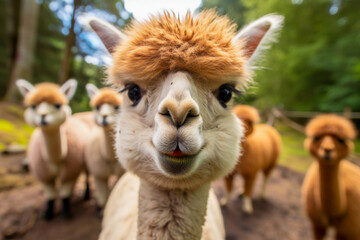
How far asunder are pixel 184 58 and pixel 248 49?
1.97 feet

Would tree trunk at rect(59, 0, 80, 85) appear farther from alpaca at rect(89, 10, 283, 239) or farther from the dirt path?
alpaca at rect(89, 10, 283, 239)

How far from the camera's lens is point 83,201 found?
388 cm

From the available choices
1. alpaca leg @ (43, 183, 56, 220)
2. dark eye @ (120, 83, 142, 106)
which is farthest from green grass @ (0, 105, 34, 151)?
dark eye @ (120, 83, 142, 106)

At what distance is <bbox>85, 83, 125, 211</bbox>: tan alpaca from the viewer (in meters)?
2.90

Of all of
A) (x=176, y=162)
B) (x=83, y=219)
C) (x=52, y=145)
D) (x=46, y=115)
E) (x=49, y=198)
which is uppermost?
(x=176, y=162)

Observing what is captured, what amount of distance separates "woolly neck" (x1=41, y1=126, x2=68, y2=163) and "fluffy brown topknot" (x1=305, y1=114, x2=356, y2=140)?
386cm

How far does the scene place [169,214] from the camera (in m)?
1.04

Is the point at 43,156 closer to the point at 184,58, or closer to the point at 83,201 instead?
the point at 83,201

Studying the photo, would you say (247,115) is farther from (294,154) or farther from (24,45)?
(24,45)

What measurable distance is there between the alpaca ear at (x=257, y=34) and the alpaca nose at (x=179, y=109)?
734mm

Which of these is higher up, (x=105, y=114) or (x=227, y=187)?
(x=105, y=114)

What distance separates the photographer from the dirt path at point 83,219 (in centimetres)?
289

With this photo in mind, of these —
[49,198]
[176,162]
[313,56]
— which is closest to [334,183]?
[176,162]

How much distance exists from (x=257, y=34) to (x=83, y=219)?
12.7 ft
